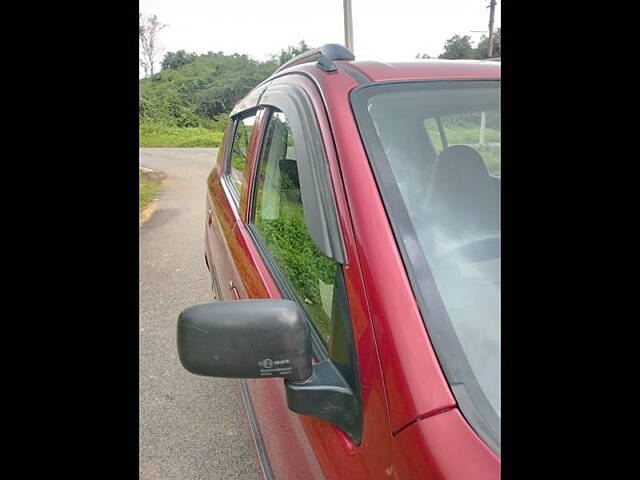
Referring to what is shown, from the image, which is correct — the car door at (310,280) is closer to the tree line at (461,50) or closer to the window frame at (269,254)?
the window frame at (269,254)

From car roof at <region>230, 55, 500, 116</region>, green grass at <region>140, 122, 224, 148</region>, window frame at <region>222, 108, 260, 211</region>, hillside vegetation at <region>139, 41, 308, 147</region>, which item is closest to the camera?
car roof at <region>230, 55, 500, 116</region>

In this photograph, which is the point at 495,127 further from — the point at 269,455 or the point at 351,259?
the point at 269,455

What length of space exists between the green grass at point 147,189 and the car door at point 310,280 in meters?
8.15

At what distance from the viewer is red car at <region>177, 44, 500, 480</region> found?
91 cm

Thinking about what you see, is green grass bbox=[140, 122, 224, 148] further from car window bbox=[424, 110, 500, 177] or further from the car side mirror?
the car side mirror

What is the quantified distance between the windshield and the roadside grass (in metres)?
8.68

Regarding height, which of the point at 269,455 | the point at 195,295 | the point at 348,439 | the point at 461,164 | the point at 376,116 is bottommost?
the point at 195,295

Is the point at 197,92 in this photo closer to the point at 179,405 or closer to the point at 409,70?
the point at 179,405

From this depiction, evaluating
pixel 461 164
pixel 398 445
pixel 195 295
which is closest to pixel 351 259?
pixel 398 445

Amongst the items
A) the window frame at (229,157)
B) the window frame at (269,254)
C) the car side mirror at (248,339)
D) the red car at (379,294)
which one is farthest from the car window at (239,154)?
the car side mirror at (248,339)

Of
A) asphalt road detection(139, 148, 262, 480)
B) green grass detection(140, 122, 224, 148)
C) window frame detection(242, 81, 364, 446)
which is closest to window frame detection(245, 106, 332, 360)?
window frame detection(242, 81, 364, 446)
